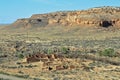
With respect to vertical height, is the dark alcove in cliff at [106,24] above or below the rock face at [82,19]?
below

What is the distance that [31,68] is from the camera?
4262cm

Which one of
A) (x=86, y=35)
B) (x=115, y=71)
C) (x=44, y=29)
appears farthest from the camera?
(x=44, y=29)

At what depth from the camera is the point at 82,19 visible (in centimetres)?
12600

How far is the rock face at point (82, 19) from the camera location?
123188 millimetres

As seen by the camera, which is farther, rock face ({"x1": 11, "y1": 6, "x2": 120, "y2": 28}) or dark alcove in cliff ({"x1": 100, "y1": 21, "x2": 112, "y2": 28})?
rock face ({"x1": 11, "y1": 6, "x2": 120, "y2": 28})

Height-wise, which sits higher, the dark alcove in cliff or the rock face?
the rock face

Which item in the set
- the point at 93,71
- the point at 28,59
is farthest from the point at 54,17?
the point at 93,71

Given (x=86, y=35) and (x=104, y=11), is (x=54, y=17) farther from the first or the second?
(x=86, y=35)

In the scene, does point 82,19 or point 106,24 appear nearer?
point 106,24

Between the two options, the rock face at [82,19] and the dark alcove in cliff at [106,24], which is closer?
the dark alcove in cliff at [106,24]

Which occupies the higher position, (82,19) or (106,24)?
(82,19)

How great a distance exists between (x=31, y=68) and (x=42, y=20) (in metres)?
113

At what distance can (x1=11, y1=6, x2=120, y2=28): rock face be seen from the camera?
123 meters

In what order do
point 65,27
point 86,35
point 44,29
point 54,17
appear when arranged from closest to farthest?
1. point 86,35
2. point 65,27
3. point 44,29
4. point 54,17
